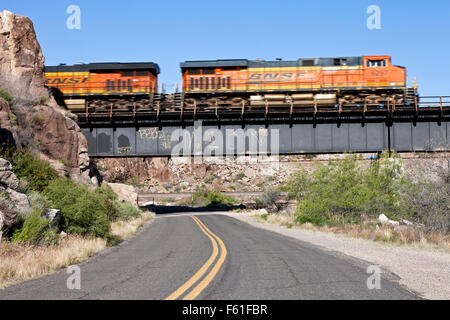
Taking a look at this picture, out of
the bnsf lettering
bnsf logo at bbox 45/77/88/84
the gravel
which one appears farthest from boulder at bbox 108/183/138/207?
the gravel

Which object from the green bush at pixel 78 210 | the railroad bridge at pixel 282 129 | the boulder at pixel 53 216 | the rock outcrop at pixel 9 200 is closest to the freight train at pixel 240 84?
the railroad bridge at pixel 282 129

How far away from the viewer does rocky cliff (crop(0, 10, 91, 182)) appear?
24.3 m

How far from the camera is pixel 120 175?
86.1m

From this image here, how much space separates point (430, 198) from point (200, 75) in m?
25.3

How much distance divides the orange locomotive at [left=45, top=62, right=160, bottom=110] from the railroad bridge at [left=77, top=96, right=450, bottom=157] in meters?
4.75

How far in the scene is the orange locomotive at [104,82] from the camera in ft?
122

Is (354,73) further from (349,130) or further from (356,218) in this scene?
(356,218)

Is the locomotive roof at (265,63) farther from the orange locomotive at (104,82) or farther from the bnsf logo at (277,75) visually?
the orange locomotive at (104,82)

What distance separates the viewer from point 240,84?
37062mm

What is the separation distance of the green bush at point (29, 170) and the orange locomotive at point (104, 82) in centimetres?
1999

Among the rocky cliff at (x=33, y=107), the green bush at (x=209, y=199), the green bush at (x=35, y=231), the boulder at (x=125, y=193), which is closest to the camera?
the green bush at (x=35, y=231)

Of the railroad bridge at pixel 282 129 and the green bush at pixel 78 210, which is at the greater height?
the railroad bridge at pixel 282 129

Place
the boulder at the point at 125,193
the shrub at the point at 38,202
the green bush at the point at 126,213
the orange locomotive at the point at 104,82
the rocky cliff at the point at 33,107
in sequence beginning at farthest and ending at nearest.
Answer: the boulder at the point at 125,193, the orange locomotive at the point at 104,82, the green bush at the point at 126,213, the rocky cliff at the point at 33,107, the shrub at the point at 38,202
